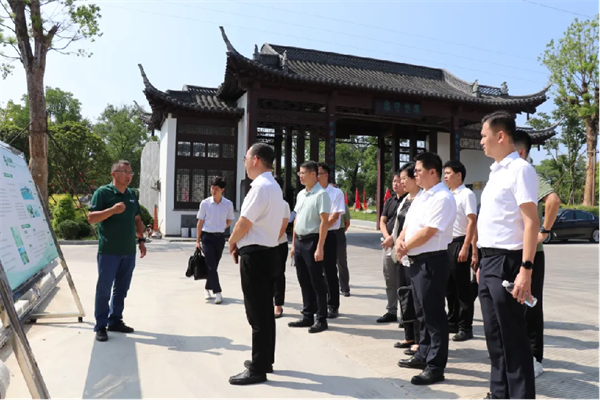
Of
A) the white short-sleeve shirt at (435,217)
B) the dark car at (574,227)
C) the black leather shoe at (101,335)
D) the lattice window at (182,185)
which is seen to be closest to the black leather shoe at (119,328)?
the black leather shoe at (101,335)

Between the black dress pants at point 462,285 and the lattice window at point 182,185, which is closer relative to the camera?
the black dress pants at point 462,285

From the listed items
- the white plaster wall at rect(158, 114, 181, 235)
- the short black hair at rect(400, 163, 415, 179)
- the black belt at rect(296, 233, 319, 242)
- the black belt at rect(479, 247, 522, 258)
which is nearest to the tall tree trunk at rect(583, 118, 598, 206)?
the white plaster wall at rect(158, 114, 181, 235)

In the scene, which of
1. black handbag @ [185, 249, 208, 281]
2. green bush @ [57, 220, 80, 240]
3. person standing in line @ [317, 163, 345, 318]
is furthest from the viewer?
green bush @ [57, 220, 80, 240]

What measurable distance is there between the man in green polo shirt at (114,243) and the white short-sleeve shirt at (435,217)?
2.61m

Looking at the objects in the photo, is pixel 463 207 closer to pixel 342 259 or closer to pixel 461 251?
pixel 461 251

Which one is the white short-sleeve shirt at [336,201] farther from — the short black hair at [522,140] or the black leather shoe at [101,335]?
the black leather shoe at [101,335]

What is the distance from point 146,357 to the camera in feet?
11.8

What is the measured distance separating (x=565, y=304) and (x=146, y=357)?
538 cm

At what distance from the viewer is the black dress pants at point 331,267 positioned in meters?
4.88

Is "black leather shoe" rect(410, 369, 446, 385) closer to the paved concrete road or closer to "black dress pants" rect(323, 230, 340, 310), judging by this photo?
the paved concrete road

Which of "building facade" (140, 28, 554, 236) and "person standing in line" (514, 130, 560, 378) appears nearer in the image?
"person standing in line" (514, 130, 560, 378)

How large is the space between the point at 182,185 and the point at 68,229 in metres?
3.78

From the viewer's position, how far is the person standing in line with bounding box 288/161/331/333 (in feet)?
14.6

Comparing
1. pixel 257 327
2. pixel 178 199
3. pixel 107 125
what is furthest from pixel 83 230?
pixel 107 125
